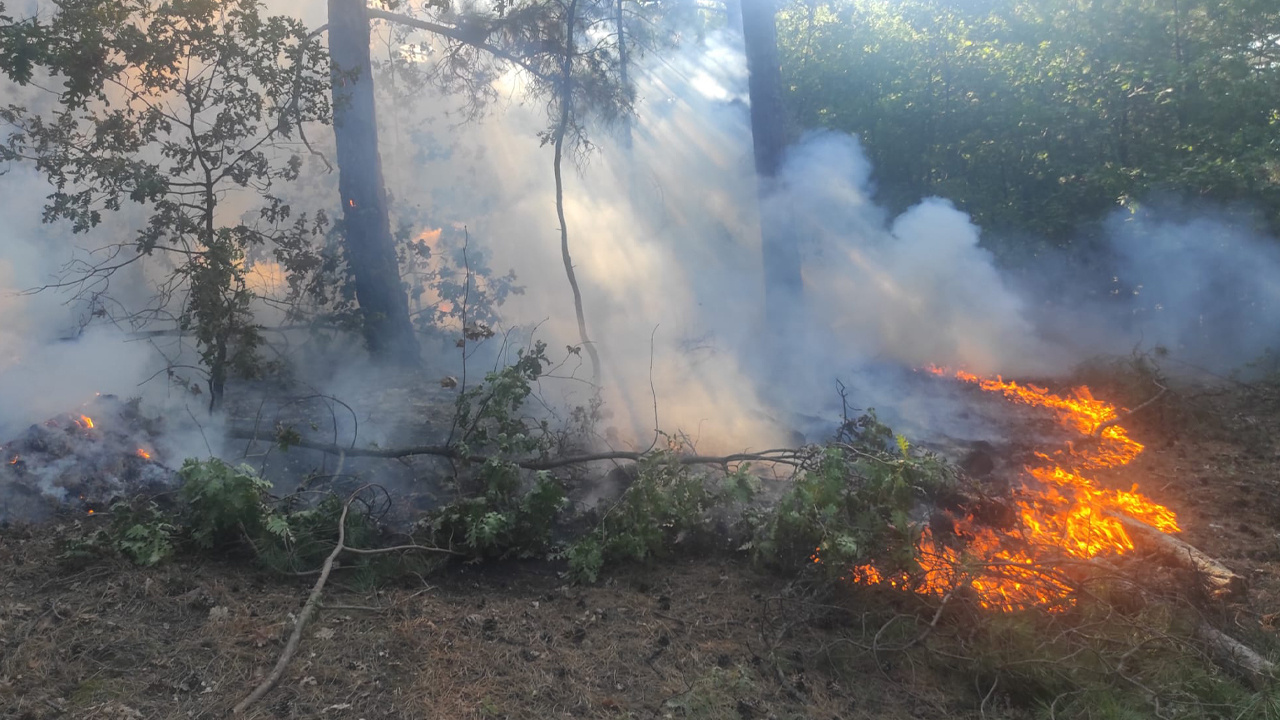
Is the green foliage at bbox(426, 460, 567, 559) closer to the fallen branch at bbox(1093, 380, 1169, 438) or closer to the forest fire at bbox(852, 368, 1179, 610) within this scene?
the forest fire at bbox(852, 368, 1179, 610)

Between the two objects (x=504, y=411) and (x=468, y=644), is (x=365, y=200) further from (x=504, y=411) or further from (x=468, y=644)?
(x=468, y=644)

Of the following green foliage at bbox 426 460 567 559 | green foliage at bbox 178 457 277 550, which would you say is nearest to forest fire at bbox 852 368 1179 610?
green foliage at bbox 426 460 567 559

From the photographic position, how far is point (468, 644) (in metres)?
4.12

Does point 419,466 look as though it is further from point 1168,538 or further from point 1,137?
point 1,137

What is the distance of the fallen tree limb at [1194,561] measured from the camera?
4531mm

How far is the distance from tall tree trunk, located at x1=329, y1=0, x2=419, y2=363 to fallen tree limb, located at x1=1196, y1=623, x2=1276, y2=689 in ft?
27.8

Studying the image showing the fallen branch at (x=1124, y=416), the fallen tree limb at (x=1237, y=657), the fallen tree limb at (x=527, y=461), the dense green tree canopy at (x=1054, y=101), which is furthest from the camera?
the dense green tree canopy at (x=1054, y=101)

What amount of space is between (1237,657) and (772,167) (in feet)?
27.8

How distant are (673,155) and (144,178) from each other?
36.0 feet

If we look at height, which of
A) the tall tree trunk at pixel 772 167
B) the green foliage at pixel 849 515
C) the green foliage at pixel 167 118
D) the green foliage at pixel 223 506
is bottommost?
the green foliage at pixel 223 506

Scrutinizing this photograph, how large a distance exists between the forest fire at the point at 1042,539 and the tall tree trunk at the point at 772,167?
4.79 meters

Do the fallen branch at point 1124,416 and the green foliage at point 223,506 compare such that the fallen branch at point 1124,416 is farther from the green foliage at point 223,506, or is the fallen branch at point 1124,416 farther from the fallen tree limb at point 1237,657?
the green foliage at point 223,506

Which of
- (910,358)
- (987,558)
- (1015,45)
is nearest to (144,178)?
(987,558)

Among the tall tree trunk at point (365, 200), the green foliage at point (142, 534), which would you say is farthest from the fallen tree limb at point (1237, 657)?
the tall tree trunk at point (365, 200)
